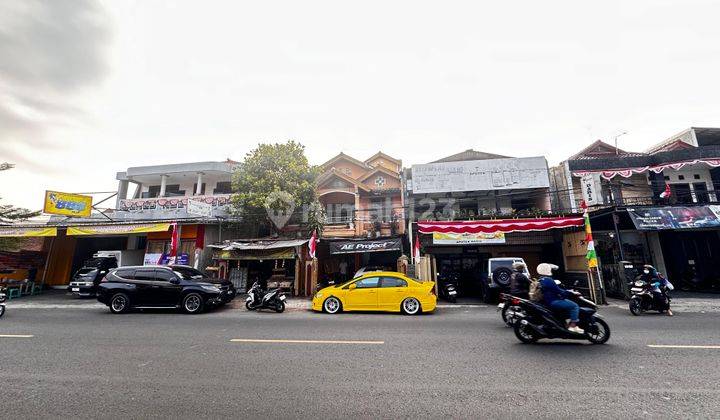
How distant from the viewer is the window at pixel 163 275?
11.8 meters

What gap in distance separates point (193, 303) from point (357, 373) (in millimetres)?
8991

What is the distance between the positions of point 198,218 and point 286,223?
201 inches

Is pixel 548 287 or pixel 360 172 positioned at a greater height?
pixel 360 172

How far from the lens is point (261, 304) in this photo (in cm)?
1184

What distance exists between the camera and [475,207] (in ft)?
65.2

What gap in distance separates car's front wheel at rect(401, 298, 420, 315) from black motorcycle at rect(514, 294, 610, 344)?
14.7 ft

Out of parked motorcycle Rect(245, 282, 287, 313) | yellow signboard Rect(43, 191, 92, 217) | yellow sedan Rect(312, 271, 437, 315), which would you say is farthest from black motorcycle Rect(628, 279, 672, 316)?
yellow signboard Rect(43, 191, 92, 217)

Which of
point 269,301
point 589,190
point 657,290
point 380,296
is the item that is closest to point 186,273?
point 269,301

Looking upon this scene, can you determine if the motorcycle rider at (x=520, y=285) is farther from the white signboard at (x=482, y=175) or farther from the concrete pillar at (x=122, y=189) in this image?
the concrete pillar at (x=122, y=189)

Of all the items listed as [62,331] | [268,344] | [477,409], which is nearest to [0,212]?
[62,331]

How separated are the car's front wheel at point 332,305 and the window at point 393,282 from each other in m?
1.83

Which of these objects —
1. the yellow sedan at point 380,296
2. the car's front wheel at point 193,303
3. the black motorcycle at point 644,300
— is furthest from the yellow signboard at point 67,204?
the black motorcycle at point 644,300

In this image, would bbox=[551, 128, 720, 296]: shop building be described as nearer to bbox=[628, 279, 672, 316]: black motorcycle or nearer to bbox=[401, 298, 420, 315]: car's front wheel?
bbox=[628, 279, 672, 316]: black motorcycle

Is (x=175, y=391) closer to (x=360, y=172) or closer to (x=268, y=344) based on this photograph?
(x=268, y=344)
